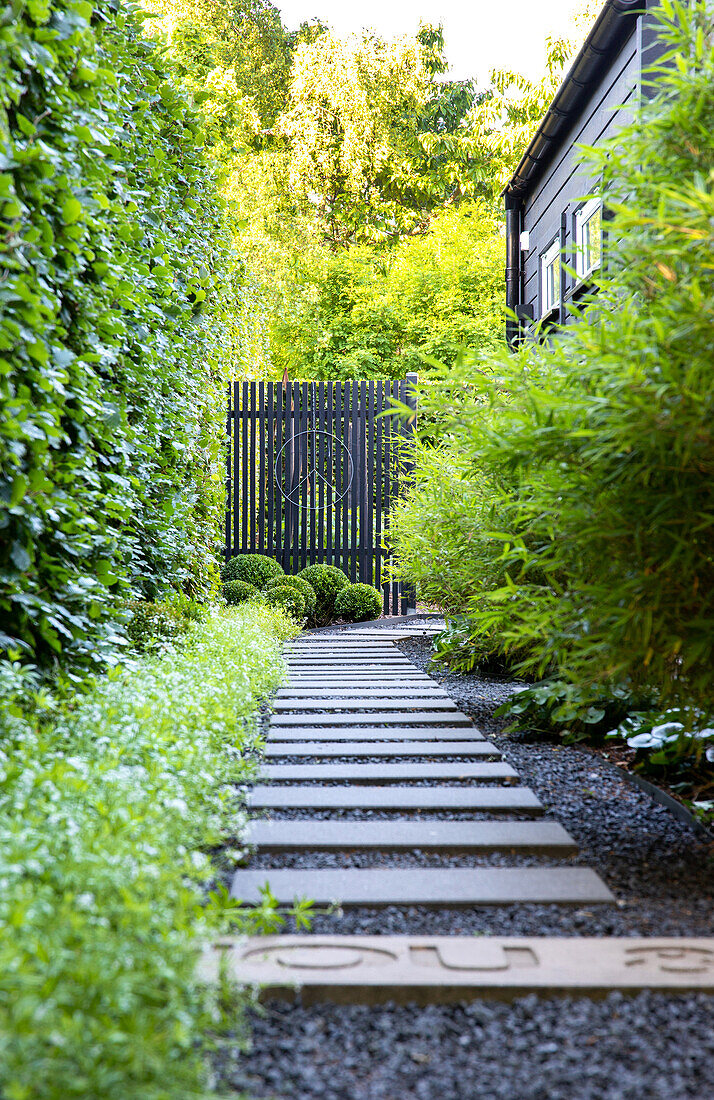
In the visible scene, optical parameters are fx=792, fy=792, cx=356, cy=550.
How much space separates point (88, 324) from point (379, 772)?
198 cm

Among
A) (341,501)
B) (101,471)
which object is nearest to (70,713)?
(101,471)

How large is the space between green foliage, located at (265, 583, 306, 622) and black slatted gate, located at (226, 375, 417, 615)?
1500mm

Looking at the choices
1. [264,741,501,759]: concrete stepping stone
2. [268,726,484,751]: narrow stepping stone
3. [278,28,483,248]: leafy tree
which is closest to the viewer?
[264,741,501,759]: concrete stepping stone

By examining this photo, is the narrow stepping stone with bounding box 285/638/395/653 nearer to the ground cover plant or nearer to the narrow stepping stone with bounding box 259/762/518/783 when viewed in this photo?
the narrow stepping stone with bounding box 259/762/518/783

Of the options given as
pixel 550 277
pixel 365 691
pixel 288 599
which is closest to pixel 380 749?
pixel 365 691

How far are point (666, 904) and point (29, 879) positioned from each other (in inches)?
52.4

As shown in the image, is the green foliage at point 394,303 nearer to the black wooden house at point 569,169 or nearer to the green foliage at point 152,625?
the black wooden house at point 569,169

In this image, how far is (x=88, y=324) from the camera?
3010 millimetres

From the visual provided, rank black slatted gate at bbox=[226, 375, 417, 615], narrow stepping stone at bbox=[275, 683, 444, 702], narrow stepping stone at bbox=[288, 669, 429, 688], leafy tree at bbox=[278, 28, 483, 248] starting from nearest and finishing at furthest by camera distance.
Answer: narrow stepping stone at bbox=[275, 683, 444, 702], narrow stepping stone at bbox=[288, 669, 429, 688], black slatted gate at bbox=[226, 375, 417, 615], leafy tree at bbox=[278, 28, 483, 248]

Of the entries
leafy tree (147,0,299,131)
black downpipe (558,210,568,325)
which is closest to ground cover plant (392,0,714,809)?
black downpipe (558,210,568,325)

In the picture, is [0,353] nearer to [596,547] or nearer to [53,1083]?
[596,547]

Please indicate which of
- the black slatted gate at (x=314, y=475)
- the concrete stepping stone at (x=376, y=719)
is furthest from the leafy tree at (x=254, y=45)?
the concrete stepping stone at (x=376, y=719)

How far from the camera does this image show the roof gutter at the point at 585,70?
18.2 feet

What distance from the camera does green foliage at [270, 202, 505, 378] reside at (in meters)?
15.1
